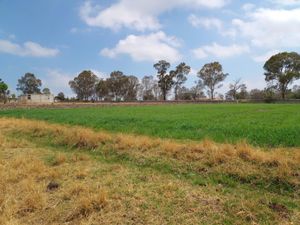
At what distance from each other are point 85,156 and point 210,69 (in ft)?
337

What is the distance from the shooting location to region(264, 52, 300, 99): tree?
8831 centimetres

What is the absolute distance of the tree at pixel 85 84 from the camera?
11319 centimetres

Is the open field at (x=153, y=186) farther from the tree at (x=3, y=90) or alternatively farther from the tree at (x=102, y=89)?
the tree at (x=102, y=89)

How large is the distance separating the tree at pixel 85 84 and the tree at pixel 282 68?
6627cm

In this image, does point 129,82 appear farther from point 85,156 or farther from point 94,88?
point 85,156

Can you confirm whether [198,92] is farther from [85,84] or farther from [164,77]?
[85,84]

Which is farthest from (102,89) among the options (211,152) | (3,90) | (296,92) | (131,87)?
(211,152)

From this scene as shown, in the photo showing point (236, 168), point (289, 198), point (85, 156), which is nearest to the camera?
point (289, 198)

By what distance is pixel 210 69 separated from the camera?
107500 mm

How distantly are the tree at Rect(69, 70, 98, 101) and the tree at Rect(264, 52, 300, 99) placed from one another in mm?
66267

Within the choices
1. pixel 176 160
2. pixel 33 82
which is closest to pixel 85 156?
pixel 176 160

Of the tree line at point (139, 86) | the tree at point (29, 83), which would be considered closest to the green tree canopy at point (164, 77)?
the tree line at point (139, 86)

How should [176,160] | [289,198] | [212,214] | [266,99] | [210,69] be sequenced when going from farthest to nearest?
[210,69] < [266,99] < [176,160] < [289,198] < [212,214]

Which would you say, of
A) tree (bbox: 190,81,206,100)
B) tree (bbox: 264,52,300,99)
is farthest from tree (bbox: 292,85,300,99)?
tree (bbox: 190,81,206,100)
